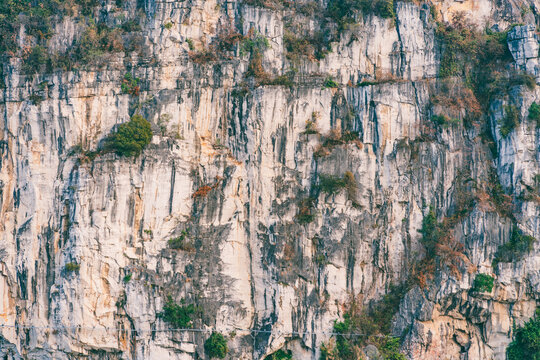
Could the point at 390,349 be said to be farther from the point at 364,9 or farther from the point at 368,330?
the point at 364,9

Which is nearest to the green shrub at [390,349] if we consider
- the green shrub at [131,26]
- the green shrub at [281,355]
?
the green shrub at [281,355]

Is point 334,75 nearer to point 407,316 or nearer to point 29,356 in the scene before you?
point 407,316

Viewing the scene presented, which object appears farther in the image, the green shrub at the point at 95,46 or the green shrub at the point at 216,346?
the green shrub at the point at 95,46

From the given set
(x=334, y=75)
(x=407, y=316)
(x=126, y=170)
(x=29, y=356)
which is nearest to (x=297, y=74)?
(x=334, y=75)

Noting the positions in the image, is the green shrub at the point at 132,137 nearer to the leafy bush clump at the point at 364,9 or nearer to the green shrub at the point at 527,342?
the leafy bush clump at the point at 364,9

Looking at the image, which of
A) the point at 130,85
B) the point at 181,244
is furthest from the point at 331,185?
the point at 130,85

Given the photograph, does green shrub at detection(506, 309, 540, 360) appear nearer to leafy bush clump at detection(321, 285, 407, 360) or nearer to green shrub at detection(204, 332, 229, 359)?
leafy bush clump at detection(321, 285, 407, 360)

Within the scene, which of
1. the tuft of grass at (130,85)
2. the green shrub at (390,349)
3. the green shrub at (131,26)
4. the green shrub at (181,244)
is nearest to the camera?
the green shrub at (390,349)
